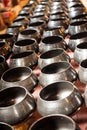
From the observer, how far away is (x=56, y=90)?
3.37 feet

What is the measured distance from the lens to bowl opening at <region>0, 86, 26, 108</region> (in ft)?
3.32

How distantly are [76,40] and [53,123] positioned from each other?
0.59 metres

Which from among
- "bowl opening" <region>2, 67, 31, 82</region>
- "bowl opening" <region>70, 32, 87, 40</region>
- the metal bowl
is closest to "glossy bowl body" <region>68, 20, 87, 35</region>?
"bowl opening" <region>70, 32, 87, 40</region>

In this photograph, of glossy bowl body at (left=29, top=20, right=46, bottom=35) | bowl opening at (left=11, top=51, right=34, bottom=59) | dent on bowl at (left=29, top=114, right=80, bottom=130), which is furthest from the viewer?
glossy bowl body at (left=29, top=20, right=46, bottom=35)

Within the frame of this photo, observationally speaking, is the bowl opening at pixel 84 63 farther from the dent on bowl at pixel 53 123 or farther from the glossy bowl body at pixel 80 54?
the dent on bowl at pixel 53 123

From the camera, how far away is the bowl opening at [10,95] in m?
1.01

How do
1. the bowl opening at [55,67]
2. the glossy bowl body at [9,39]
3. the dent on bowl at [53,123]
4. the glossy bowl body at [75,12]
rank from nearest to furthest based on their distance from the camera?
the dent on bowl at [53,123], the bowl opening at [55,67], the glossy bowl body at [9,39], the glossy bowl body at [75,12]

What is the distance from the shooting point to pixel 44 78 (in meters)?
1.03

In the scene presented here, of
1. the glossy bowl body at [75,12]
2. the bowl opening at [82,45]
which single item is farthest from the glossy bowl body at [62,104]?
the glossy bowl body at [75,12]

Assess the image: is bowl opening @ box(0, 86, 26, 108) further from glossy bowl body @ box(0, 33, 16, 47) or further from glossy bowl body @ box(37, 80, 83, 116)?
glossy bowl body @ box(0, 33, 16, 47)

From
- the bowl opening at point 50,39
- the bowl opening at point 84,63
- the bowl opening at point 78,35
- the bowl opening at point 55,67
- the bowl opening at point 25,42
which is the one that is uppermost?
the bowl opening at point 84,63

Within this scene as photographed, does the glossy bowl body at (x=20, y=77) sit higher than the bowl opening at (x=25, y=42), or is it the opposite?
the glossy bowl body at (x=20, y=77)

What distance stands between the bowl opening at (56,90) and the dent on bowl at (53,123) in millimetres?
124

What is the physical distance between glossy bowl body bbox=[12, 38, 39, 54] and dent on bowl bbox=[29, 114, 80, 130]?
0.65 metres
